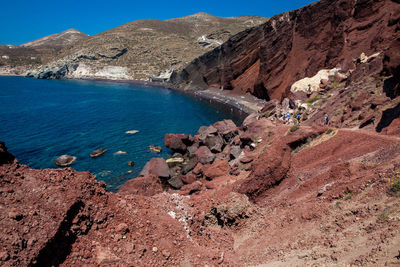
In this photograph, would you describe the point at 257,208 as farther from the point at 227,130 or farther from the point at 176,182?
the point at 227,130

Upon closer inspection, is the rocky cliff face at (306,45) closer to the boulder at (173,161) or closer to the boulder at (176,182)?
the boulder at (176,182)

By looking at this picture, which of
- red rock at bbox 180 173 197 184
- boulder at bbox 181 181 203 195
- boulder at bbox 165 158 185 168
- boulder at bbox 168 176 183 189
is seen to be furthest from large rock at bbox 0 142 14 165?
boulder at bbox 165 158 185 168

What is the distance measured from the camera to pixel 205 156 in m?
29.6

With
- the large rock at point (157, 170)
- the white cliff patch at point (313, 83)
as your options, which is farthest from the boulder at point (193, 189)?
the white cliff patch at point (313, 83)

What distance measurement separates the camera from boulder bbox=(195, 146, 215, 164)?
28.9 meters

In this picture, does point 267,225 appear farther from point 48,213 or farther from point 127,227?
point 48,213

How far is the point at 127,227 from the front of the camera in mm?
9312

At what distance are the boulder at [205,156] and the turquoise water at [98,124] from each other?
20.6 feet

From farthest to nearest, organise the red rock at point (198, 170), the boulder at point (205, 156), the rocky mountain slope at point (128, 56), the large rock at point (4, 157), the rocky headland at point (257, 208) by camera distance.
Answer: the rocky mountain slope at point (128, 56)
the boulder at point (205, 156)
the red rock at point (198, 170)
the large rock at point (4, 157)
the rocky headland at point (257, 208)

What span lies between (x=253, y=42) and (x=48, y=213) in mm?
66731

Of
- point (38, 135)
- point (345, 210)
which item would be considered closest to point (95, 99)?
point (38, 135)

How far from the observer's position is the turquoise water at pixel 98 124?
31766 millimetres

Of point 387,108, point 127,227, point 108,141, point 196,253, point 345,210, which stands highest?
point 387,108

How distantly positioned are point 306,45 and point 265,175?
43.1m
